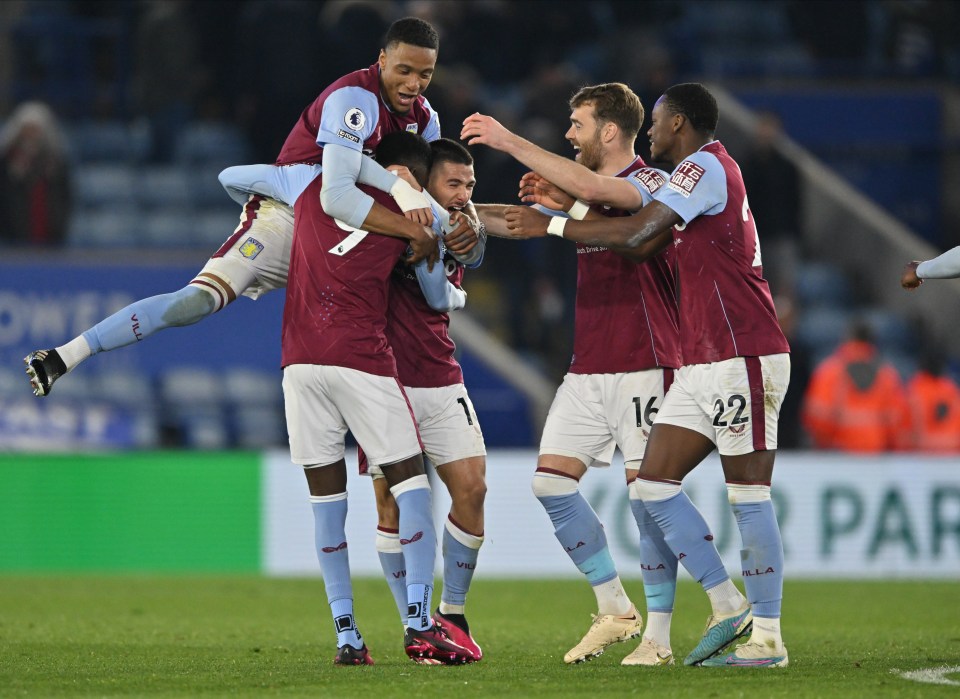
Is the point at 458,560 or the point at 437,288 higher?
the point at 437,288

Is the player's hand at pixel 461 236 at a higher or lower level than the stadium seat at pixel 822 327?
higher

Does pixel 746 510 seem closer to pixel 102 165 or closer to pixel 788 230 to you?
pixel 788 230

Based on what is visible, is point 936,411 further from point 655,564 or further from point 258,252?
point 258,252

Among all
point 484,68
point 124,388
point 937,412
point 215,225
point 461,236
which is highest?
point 484,68

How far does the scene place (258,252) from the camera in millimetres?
7047

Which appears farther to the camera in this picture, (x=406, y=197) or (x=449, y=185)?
(x=449, y=185)

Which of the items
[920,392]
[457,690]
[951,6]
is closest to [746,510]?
[457,690]

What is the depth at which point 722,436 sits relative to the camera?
6371mm

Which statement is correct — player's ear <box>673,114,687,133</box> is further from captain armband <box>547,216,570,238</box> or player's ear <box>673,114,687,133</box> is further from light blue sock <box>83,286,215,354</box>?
light blue sock <box>83,286,215,354</box>

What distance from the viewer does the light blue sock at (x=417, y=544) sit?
640cm

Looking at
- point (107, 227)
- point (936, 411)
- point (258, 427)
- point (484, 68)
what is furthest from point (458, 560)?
point (484, 68)

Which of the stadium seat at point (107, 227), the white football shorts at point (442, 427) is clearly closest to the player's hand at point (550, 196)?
the white football shorts at point (442, 427)

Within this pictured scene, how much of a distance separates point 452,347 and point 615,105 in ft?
4.35

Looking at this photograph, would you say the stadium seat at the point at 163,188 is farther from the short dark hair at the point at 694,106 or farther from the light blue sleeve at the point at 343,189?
the short dark hair at the point at 694,106
